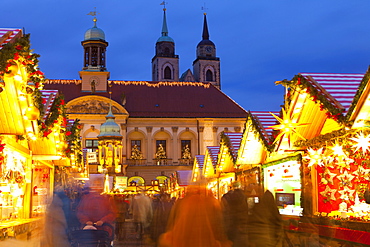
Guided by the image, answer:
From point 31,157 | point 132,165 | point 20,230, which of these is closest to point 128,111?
point 132,165

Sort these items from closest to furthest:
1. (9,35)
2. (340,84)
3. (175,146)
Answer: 1. (9,35)
2. (340,84)
3. (175,146)

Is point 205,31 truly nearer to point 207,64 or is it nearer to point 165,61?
point 207,64

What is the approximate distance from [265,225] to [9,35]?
4794 millimetres

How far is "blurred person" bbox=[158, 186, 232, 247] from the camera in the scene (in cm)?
618

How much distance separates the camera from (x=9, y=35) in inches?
315

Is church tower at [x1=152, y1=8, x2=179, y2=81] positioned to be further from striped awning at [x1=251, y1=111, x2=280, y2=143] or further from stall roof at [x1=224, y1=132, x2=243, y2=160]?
striped awning at [x1=251, y1=111, x2=280, y2=143]

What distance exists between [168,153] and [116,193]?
92.4 feet

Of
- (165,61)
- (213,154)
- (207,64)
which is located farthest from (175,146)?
(165,61)

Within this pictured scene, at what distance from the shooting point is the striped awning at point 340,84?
1089cm

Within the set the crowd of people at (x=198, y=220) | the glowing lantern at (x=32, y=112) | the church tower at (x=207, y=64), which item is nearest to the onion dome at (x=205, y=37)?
the church tower at (x=207, y=64)

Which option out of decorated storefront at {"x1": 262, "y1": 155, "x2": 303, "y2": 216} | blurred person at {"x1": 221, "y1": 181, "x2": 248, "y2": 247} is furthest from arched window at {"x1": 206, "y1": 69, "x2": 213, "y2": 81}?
blurred person at {"x1": 221, "y1": 181, "x2": 248, "y2": 247}

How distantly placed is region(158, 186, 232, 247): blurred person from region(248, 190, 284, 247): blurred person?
2317 millimetres

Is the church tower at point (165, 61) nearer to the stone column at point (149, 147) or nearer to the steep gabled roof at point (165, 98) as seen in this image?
the steep gabled roof at point (165, 98)

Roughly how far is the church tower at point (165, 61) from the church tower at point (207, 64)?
3826 mm
